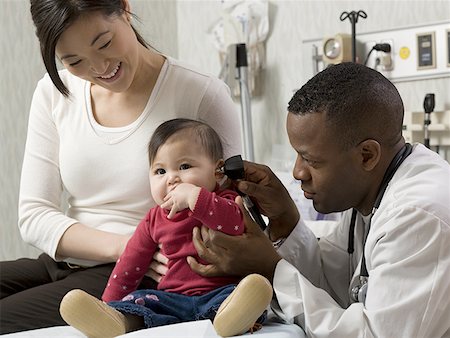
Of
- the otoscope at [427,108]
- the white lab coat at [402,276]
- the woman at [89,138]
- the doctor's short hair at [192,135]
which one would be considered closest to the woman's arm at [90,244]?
the woman at [89,138]

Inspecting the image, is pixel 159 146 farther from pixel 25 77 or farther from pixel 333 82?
pixel 25 77

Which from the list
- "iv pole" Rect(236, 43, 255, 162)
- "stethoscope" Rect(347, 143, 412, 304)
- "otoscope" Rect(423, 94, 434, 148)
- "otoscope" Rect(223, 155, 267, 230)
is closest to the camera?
"stethoscope" Rect(347, 143, 412, 304)

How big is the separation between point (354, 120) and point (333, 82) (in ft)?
0.31

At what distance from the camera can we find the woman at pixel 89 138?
164cm

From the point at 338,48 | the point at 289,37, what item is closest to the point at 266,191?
the point at 338,48

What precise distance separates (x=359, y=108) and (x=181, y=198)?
0.40 meters

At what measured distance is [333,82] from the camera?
1.42m

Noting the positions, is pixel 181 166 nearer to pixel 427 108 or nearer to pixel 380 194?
pixel 380 194

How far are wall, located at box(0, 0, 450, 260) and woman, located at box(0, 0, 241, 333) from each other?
1.12 m

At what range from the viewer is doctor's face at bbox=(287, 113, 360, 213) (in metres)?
1.39

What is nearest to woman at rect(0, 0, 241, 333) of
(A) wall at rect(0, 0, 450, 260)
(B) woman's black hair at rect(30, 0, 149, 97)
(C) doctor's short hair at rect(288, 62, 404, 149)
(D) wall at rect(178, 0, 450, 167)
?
(B) woman's black hair at rect(30, 0, 149, 97)

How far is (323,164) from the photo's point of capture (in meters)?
1.41

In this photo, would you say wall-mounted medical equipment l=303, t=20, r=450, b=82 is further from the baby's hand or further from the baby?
the baby's hand

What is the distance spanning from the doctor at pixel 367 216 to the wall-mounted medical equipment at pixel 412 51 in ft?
4.64
